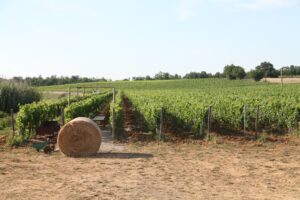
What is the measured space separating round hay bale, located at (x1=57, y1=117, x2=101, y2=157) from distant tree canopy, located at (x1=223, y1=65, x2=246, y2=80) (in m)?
111

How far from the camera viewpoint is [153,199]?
930cm

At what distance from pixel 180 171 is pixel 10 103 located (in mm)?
31770

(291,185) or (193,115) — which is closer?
(291,185)

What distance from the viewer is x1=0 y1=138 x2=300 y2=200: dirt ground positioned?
988 cm

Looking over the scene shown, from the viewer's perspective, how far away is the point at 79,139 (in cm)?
1512

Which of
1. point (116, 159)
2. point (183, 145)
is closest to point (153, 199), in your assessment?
point (116, 159)

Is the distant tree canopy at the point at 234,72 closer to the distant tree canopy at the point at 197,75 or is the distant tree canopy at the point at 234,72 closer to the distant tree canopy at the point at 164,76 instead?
the distant tree canopy at the point at 197,75

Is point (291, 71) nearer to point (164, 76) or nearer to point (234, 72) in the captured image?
point (234, 72)

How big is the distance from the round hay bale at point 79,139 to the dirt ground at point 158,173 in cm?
36

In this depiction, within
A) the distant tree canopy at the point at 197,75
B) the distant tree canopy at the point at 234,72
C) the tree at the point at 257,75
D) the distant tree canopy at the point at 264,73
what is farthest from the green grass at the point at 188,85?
the distant tree canopy at the point at 197,75

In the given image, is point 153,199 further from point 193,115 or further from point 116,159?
point 193,115

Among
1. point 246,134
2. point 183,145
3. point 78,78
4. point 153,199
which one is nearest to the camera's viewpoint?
point 153,199

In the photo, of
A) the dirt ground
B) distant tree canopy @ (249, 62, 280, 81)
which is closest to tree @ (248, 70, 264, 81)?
distant tree canopy @ (249, 62, 280, 81)

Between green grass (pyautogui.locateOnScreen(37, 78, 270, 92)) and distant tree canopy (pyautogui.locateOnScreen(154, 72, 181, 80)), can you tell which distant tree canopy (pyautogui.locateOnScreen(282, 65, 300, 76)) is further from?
distant tree canopy (pyautogui.locateOnScreen(154, 72, 181, 80))
